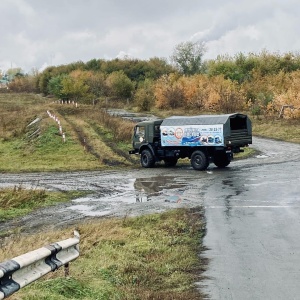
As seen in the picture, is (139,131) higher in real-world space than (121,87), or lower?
lower

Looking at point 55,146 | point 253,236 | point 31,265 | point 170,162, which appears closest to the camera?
point 31,265

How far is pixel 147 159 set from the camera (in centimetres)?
2964

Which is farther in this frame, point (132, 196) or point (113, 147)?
point (113, 147)

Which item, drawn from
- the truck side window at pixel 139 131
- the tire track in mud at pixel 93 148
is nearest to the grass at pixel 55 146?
the tire track in mud at pixel 93 148

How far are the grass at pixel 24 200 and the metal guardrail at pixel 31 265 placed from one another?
8.99 m

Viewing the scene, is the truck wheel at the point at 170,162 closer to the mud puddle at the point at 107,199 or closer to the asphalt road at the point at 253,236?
the mud puddle at the point at 107,199

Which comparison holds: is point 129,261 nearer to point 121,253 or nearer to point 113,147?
point 121,253

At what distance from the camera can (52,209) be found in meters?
16.8

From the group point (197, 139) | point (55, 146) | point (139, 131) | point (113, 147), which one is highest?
point (139, 131)

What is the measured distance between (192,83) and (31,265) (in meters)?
71.9

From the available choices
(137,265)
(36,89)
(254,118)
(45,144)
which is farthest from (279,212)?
(36,89)

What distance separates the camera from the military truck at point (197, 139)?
26.4 meters

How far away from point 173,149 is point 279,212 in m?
14.7

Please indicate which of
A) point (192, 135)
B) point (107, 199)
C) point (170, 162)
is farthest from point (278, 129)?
point (107, 199)
